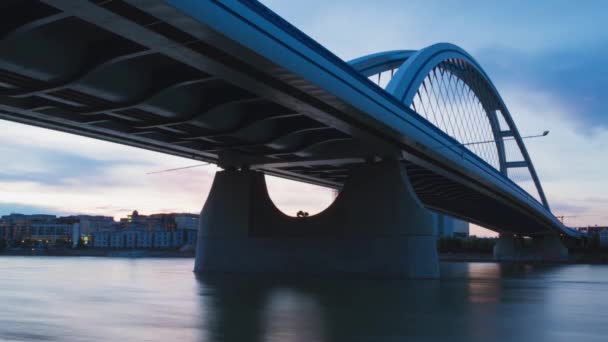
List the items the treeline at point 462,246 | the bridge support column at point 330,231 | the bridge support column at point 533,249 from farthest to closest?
the treeline at point 462,246 < the bridge support column at point 533,249 < the bridge support column at point 330,231

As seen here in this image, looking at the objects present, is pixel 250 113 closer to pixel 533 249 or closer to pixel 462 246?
pixel 533 249

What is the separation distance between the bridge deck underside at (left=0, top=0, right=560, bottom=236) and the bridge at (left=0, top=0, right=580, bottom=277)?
0.06m

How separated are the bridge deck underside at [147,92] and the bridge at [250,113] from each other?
6 centimetres

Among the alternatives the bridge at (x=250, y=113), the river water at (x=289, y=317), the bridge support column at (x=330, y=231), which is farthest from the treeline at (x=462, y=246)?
the river water at (x=289, y=317)

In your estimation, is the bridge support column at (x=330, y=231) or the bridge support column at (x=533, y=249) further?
the bridge support column at (x=533, y=249)

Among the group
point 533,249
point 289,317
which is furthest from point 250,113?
point 533,249

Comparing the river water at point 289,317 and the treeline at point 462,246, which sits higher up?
the treeline at point 462,246

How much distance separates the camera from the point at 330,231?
3691 cm

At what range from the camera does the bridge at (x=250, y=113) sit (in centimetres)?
1792

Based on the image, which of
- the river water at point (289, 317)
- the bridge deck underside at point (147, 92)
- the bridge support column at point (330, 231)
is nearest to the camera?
the river water at point (289, 317)

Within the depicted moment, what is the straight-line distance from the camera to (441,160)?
40.7m

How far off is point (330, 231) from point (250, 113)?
1090 cm

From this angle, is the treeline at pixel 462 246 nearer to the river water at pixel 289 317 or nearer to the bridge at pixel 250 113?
the bridge at pixel 250 113

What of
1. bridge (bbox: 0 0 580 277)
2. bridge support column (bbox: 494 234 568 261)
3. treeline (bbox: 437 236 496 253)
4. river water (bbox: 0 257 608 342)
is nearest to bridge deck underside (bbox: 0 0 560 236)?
bridge (bbox: 0 0 580 277)
